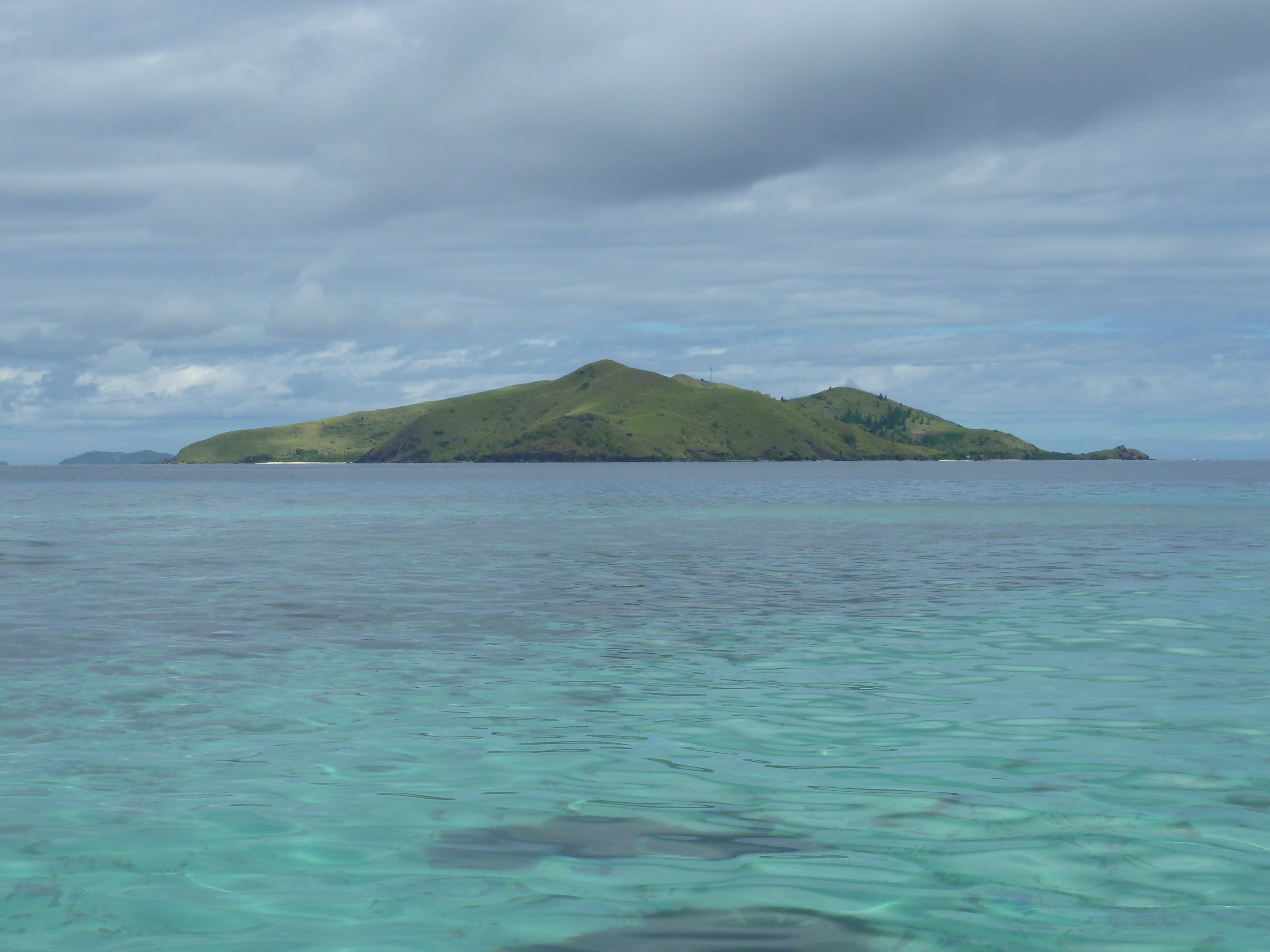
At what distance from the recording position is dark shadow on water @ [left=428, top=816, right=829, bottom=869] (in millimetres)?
10391

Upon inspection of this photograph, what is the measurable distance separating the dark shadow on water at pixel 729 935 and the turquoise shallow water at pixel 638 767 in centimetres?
4

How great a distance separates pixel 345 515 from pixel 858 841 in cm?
8184

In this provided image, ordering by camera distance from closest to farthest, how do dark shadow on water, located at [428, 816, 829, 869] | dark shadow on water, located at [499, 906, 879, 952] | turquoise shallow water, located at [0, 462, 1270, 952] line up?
dark shadow on water, located at [499, 906, 879, 952], turquoise shallow water, located at [0, 462, 1270, 952], dark shadow on water, located at [428, 816, 829, 869]

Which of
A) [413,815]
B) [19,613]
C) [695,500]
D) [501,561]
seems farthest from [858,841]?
[695,500]

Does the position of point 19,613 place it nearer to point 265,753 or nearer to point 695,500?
point 265,753

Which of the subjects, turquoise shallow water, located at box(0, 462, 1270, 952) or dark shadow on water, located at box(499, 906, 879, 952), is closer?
dark shadow on water, located at box(499, 906, 879, 952)

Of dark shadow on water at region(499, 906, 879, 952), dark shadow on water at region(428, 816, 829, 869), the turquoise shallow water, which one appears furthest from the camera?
dark shadow on water at region(428, 816, 829, 869)

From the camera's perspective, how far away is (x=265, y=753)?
14.4 meters

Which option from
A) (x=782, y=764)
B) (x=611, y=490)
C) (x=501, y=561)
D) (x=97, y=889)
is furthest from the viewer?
(x=611, y=490)

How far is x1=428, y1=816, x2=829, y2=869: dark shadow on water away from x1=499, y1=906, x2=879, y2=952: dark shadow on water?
131 cm

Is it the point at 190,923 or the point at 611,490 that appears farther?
the point at 611,490

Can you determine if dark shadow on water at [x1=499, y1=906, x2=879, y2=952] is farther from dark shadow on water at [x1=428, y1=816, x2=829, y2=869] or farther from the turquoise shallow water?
dark shadow on water at [x1=428, y1=816, x2=829, y2=869]

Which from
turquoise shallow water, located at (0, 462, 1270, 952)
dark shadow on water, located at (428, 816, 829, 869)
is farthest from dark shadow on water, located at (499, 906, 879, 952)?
dark shadow on water, located at (428, 816, 829, 869)

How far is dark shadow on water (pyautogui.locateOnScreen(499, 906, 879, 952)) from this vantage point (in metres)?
8.34
